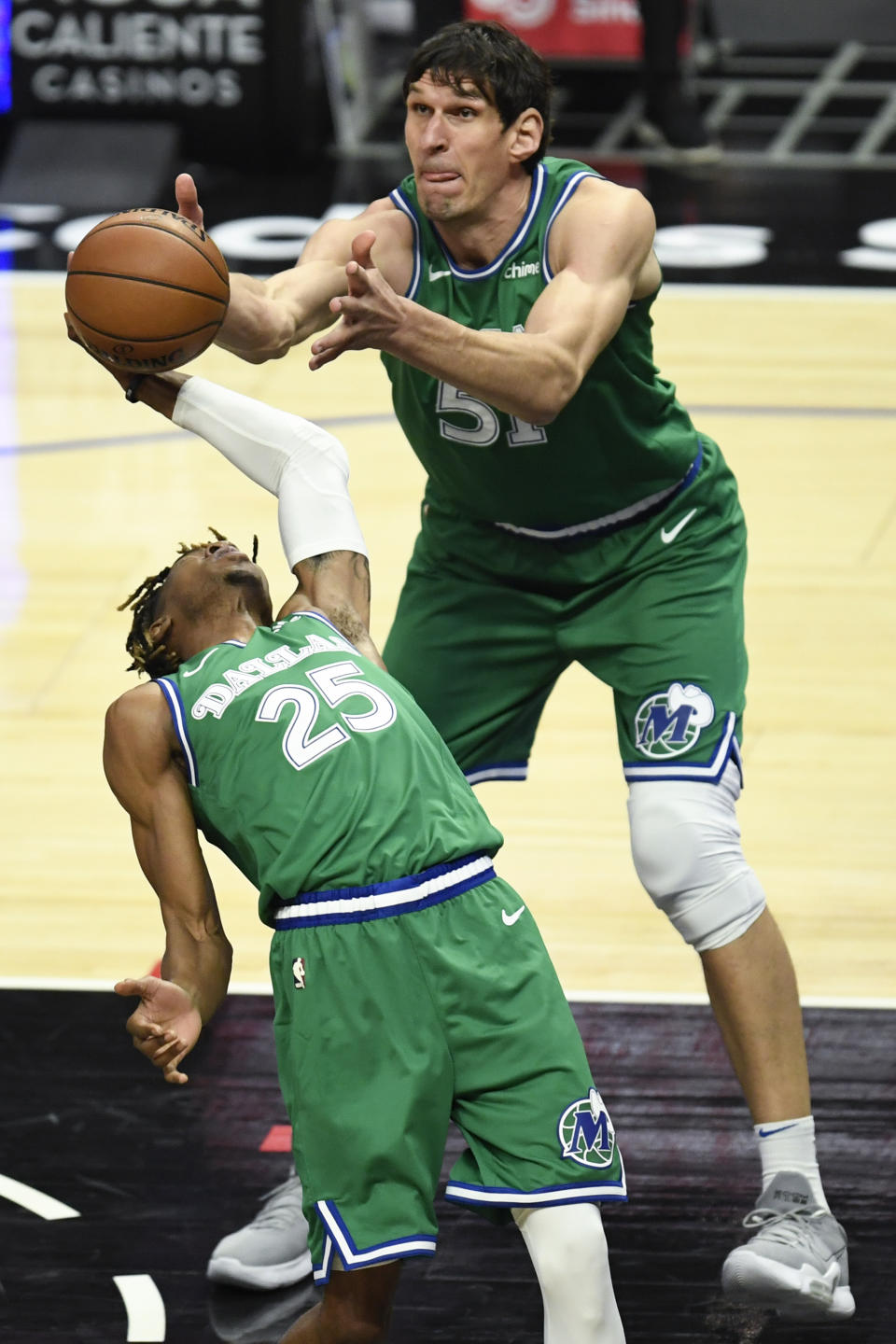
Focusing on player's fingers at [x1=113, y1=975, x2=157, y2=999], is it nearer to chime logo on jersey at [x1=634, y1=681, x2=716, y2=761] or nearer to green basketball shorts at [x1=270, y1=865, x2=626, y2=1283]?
green basketball shorts at [x1=270, y1=865, x2=626, y2=1283]

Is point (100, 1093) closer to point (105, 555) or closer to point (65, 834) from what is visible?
point (65, 834)

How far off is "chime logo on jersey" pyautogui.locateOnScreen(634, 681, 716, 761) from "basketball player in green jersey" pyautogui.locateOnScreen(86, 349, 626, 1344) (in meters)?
0.69

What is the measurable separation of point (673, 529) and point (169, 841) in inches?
53.5

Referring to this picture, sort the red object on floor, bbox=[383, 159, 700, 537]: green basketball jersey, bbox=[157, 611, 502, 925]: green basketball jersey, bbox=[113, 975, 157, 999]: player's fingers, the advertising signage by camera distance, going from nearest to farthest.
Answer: bbox=[113, 975, 157, 999]: player's fingers, bbox=[157, 611, 502, 925]: green basketball jersey, bbox=[383, 159, 700, 537]: green basketball jersey, the red object on floor, the advertising signage

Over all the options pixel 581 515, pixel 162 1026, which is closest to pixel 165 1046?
pixel 162 1026

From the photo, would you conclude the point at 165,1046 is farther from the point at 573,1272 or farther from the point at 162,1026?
the point at 573,1272

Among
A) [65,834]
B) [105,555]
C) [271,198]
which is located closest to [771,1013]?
[65,834]

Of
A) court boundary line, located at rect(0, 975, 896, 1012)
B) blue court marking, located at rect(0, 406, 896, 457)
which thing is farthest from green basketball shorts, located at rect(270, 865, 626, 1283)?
blue court marking, located at rect(0, 406, 896, 457)

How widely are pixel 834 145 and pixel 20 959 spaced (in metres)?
9.34

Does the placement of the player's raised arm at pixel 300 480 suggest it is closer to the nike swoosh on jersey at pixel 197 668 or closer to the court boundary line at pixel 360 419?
the nike swoosh on jersey at pixel 197 668

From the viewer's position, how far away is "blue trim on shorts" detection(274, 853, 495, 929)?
11.0 feet

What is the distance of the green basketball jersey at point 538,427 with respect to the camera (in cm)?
409

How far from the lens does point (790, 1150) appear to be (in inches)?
159

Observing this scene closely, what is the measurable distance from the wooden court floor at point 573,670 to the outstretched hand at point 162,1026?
1.99 metres
